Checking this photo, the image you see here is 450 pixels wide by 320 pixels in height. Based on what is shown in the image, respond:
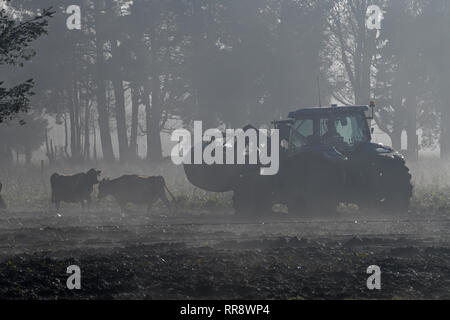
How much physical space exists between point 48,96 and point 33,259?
136 ft

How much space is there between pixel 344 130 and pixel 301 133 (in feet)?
3.50

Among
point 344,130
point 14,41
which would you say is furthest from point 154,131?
point 14,41

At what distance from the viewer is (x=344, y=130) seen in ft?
58.9

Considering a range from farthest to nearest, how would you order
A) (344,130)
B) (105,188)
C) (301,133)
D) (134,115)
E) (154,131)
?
1. (134,115)
2. (154,131)
3. (105,188)
4. (301,133)
5. (344,130)

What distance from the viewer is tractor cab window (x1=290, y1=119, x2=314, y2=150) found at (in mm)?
18000

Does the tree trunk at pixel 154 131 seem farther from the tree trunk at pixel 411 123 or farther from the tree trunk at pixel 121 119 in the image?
the tree trunk at pixel 411 123

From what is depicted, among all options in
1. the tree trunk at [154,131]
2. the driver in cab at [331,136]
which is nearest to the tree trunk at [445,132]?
the tree trunk at [154,131]

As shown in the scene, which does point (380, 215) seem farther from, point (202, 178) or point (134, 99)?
point (134, 99)

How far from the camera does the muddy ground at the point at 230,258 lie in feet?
29.9

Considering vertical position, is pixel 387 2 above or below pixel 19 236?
above

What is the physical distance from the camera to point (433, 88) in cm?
4525

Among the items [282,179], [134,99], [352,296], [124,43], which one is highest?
[124,43]

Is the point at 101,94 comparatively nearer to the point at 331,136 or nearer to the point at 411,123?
the point at 411,123

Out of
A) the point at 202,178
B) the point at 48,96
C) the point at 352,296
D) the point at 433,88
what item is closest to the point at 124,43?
the point at 48,96
